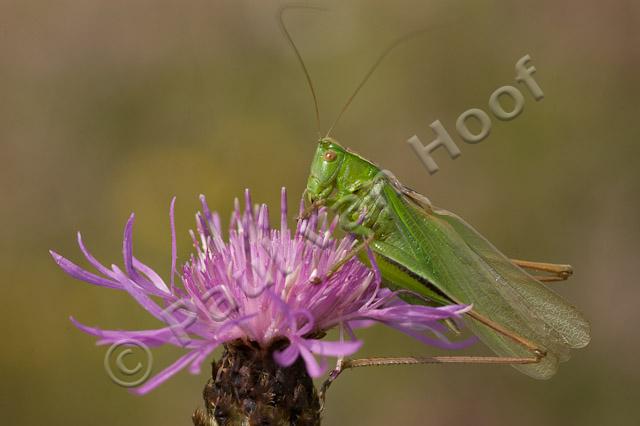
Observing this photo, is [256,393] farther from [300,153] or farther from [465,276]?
[300,153]

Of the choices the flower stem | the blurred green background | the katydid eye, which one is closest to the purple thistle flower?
the flower stem

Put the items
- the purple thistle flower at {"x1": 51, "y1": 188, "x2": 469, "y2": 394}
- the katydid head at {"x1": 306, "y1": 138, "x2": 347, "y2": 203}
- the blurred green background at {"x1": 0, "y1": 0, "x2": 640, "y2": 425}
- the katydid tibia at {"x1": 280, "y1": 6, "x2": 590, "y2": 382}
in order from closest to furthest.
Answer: the purple thistle flower at {"x1": 51, "y1": 188, "x2": 469, "y2": 394}
the katydid tibia at {"x1": 280, "y1": 6, "x2": 590, "y2": 382}
the katydid head at {"x1": 306, "y1": 138, "x2": 347, "y2": 203}
the blurred green background at {"x1": 0, "y1": 0, "x2": 640, "y2": 425}

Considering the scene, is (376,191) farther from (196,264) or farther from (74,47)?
(74,47)

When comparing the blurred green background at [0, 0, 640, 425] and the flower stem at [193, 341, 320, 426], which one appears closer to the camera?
the flower stem at [193, 341, 320, 426]

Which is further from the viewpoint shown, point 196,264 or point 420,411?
point 420,411

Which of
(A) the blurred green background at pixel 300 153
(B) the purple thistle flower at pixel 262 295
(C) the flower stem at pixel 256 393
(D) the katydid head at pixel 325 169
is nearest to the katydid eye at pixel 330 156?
(D) the katydid head at pixel 325 169

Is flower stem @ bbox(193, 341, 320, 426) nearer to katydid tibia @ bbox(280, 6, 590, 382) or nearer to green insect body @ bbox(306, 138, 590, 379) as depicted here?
katydid tibia @ bbox(280, 6, 590, 382)

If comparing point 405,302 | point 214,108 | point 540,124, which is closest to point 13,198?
point 214,108

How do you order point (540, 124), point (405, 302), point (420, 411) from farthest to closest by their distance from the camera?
1. point (540, 124)
2. point (420, 411)
3. point (405, 302)
